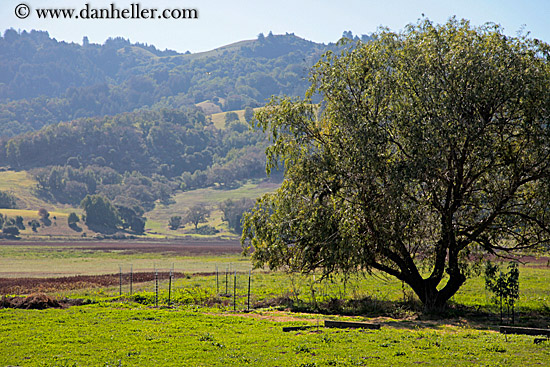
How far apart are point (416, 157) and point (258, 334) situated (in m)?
12.0

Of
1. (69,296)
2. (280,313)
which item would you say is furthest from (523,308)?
(69,296)

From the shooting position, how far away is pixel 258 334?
77.7ft

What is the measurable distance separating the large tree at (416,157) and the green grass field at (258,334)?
10.4ft

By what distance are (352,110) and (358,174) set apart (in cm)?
358

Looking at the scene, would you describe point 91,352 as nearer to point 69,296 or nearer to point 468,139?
point 468,139

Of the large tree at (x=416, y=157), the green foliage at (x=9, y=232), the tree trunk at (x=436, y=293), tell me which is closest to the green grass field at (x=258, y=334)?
the tree trunk at (x=436, y=293)

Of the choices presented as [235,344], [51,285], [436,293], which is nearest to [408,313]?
[436,293]

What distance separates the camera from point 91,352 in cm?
1970

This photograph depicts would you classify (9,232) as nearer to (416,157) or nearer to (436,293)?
(436,293)

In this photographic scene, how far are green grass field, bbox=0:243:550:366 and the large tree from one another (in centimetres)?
318

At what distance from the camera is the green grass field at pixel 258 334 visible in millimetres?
18375

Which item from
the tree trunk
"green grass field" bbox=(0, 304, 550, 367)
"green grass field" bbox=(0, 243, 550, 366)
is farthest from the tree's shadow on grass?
"green grass field" bbox=(0, 304, 550, 367)

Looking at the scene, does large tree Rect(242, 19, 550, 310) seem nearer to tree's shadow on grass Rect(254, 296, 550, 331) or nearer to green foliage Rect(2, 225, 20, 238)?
tree's shadow on grass Rect(254, 296, 550, 331)

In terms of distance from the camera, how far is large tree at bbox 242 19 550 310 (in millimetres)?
27953
